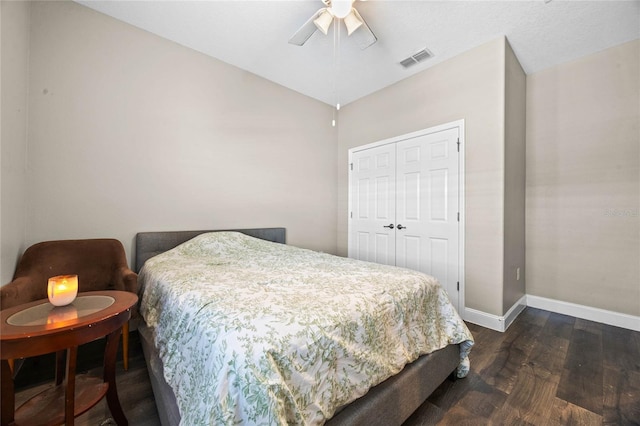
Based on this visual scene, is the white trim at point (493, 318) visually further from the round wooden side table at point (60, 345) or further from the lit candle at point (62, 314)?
the lit candle at point (62, 314)

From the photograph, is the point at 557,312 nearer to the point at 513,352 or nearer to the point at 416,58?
the point at 513,352

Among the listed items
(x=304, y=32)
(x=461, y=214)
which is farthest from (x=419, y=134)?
(x=304, y=32)

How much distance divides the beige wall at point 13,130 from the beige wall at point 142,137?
126 mm

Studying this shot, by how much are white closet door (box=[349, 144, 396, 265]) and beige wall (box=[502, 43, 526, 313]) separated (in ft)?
3.99

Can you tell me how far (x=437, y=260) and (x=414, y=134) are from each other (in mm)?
1537

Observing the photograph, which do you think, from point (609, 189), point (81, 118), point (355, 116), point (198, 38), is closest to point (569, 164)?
point (609, 189)

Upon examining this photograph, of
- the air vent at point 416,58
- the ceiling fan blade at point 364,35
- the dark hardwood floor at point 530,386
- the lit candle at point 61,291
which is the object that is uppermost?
the air vent at point 416,58

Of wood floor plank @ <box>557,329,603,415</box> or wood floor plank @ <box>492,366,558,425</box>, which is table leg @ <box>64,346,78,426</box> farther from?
wood floor plank @ <box>557,329,603,415</box>

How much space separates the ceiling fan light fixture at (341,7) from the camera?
74.2 inches

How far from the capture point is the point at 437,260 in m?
2.88

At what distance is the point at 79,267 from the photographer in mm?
1932

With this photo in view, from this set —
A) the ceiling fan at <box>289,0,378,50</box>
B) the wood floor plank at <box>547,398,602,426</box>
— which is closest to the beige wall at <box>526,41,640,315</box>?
the wood floor plank at <box>547,398,602,426</box>

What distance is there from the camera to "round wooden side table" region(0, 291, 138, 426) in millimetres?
932

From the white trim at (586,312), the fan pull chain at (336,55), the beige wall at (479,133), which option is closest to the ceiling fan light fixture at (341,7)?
the fan pull chain at (336,55)
